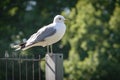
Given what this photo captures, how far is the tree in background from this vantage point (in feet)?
59.5

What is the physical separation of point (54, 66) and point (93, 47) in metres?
11.9

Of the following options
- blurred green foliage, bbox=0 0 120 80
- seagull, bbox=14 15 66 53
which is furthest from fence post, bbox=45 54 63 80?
blurred green foliage, bbox=0 0 120 80

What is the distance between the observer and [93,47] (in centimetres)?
1822

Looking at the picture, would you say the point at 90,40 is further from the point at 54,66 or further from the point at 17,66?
the point at 54,66

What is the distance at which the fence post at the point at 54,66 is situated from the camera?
6371 millimetres

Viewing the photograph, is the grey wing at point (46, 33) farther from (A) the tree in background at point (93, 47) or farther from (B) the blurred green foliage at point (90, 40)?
(A) the tree in background at point (93, 47)

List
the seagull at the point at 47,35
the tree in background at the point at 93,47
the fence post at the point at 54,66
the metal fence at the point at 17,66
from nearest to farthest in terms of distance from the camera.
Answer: the metal fence at the point at 17,66
the fence post at the point at 54,66
the seagull at the point at 47,35
the tree in background at the point at 93,47

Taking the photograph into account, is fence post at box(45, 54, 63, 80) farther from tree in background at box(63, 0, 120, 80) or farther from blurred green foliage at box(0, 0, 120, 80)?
tree in background at box(63, 0, 120, 80)

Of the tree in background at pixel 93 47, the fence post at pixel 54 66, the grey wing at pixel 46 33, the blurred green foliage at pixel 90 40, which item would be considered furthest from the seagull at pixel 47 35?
the tree in background at pixel 93 47

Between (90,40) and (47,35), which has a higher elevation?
(90,40)

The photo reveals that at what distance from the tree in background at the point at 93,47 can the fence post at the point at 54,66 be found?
37.5 feet

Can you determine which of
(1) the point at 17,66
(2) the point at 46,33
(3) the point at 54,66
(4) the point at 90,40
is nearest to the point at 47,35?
(2) the point at 46,33

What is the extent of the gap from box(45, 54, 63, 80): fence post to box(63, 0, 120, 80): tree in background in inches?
450

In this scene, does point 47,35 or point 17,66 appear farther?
point 17,66
